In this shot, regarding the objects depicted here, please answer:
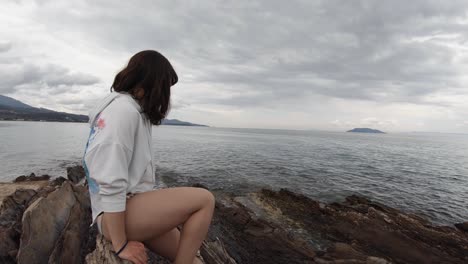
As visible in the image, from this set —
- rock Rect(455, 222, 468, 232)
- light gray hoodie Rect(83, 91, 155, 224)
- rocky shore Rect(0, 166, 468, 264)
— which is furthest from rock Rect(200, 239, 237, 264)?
rock Rect(455, 222, 468, 232)

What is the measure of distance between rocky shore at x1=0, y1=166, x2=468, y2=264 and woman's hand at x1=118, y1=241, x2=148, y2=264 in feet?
1.32

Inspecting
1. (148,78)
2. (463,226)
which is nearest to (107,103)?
(148,78)

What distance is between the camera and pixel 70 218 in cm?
639

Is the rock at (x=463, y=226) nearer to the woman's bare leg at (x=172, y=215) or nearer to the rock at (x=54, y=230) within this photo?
the woman's bare leg at (x=172, y=215)

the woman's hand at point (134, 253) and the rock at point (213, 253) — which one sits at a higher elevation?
the woman's hand at point (134, 253)

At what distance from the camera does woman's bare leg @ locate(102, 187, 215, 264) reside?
3039mm

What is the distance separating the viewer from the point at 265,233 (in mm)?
10578

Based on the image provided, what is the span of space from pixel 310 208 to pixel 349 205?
3.39 metres

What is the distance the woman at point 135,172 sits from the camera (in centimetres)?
259

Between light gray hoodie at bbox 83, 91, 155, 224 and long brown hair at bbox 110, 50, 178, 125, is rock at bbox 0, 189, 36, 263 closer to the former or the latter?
light gray hoodie at bbox 83, 91, 155, 224

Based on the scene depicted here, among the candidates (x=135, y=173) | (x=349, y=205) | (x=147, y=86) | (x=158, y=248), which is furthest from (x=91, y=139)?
(x=349, y=205)

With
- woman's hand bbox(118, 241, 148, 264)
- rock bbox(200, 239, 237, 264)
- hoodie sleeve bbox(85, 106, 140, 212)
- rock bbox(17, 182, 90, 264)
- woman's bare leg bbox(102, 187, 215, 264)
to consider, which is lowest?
rock bbox(200, 239, 237, 264)

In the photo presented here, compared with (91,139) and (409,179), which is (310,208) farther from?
(409,179)

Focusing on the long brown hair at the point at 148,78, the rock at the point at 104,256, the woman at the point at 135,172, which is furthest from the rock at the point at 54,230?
the long brown hair at the point at 148,78
